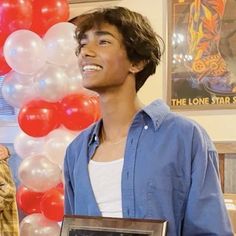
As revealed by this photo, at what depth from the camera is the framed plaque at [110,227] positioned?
843 millimetres

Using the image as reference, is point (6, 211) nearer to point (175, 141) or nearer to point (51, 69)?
point (51, 69)

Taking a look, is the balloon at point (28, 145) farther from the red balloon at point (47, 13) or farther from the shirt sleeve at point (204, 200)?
the shirt sleeve at point (204, 200)

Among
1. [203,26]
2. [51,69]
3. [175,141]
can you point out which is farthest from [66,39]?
[175,141]

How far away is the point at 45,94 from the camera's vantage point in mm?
2393

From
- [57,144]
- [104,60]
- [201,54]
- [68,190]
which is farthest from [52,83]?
[104,60]

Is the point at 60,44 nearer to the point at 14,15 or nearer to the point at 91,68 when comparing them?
the point at 14,15

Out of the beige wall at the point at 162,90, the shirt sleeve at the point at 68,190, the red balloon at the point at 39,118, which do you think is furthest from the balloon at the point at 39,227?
the shirt sleeve at the point at 68,190

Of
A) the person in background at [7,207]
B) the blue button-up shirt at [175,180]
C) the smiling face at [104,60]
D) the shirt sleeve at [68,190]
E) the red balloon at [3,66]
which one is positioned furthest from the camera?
the red balloon at [3,66]

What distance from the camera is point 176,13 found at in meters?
2.68

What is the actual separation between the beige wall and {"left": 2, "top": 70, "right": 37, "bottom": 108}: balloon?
2.31 ft

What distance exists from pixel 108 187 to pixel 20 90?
5.13ft

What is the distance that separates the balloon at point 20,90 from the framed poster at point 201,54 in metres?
0.85

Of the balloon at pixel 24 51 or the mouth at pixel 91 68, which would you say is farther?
the balloon at pixel 24 51

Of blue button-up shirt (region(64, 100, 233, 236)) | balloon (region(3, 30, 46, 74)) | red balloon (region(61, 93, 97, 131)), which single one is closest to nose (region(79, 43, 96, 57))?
blue button-up shirt (region(64, 100, 233, 236))
